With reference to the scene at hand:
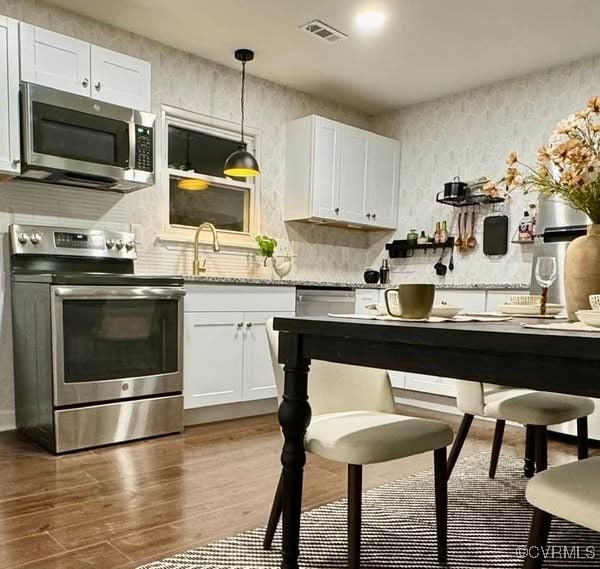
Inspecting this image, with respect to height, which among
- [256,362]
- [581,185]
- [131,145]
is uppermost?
[131,145]

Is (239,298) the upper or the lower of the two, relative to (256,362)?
upper

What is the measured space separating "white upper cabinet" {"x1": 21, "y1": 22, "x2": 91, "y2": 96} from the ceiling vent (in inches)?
53.3

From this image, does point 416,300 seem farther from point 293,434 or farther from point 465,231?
point 465,231

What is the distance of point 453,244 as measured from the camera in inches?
179

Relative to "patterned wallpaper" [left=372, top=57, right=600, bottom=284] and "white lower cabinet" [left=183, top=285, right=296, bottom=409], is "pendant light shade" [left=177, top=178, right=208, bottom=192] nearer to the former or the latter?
"white lower cabinet" [left=183, top=285, right=296, bottom=409]

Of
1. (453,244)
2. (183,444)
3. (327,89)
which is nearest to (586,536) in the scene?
(183,444)

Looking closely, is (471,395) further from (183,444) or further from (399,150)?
(399,150)

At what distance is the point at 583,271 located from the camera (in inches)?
55.7

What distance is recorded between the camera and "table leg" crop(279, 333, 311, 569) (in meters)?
1.32

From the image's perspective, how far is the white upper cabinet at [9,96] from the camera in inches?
107

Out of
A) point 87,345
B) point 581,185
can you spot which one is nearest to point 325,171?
point 87,345

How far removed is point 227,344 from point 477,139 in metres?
2.72

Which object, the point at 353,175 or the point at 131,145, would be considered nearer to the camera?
the point at 131,145

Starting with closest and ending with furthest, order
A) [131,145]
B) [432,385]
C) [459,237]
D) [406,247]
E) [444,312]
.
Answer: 1. [444,312]
2. [131,145]
3. [432,385]
4. [459,237]
5. [406,247]
